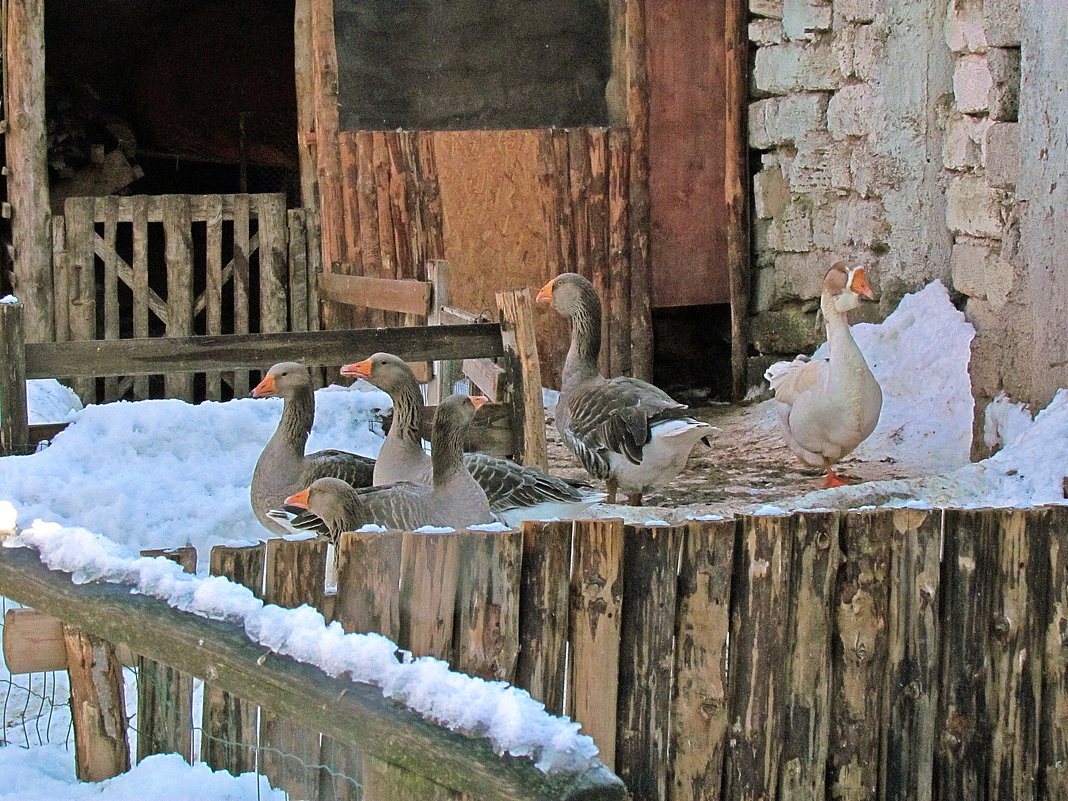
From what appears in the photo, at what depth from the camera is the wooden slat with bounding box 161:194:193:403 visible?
428 inches

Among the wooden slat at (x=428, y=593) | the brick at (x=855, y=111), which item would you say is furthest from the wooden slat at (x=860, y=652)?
the brick at (x=855, y=111)

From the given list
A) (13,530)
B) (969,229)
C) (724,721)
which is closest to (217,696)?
(13,530)

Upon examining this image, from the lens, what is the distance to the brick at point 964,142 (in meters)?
7.86

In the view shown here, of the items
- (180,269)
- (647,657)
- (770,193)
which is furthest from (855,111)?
(647,657)

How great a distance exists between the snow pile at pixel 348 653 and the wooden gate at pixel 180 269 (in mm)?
7357

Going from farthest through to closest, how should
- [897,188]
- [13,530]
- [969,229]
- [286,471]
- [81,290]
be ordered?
1. [81,290]
2. [897,188]
3. [969,229]
4. [286,471]
5. [13,530]

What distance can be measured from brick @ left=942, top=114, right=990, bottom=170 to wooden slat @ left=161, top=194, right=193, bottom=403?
221 inches

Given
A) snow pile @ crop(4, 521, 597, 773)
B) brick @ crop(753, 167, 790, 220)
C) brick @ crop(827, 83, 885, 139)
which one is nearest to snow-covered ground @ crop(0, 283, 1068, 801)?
snow pile @ crop(4, 521, 597, 773)

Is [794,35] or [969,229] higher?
[794,35]

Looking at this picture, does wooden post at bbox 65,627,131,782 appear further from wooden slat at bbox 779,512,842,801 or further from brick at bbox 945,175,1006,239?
brick at bbox 945,175,1006,239

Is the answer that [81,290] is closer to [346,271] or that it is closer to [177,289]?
[177,289]

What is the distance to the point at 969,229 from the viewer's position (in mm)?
8031

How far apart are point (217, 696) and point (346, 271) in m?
6.95

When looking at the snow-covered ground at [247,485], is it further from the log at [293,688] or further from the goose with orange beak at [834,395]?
the goose with orange beak at [834,395]
